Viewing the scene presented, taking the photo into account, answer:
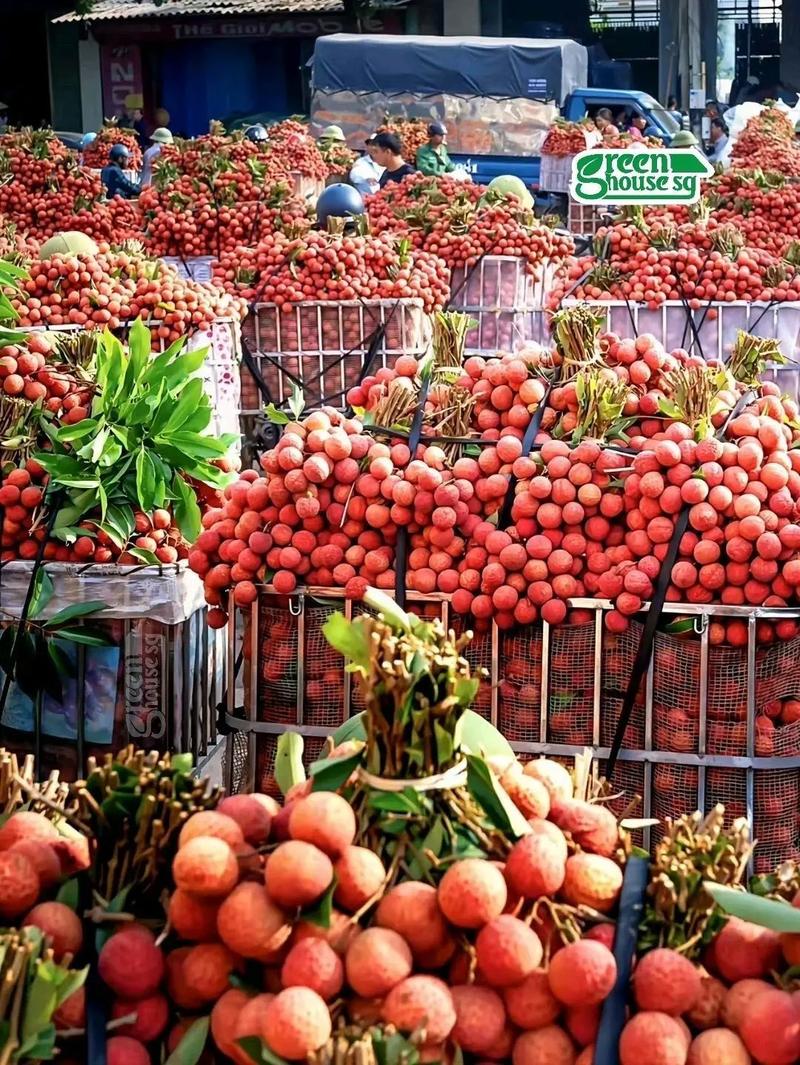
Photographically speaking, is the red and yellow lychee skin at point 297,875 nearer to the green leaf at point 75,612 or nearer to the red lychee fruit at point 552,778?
the red lychee fruit at point 552,778

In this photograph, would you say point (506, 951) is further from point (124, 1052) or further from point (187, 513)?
point (187, 513)

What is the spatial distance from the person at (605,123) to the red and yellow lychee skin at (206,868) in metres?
14.8

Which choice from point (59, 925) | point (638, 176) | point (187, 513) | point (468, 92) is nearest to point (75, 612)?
point (187, 513)

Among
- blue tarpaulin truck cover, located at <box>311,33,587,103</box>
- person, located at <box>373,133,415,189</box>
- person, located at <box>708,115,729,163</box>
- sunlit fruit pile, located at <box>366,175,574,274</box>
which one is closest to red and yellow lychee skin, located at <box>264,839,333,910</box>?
sunlit fruit pile, located at <box>366,175,574,274</box>

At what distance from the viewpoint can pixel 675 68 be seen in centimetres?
2295

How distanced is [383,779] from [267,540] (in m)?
1.60

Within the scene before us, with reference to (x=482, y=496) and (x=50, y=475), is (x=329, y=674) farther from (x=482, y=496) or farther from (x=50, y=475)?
(x=50, y=475)

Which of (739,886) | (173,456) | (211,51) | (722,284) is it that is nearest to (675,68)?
(211,51)

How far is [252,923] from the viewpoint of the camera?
1771mm

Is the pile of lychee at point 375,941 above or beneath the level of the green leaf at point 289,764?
beneath

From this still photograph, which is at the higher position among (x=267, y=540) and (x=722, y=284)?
(x=722, y=284)

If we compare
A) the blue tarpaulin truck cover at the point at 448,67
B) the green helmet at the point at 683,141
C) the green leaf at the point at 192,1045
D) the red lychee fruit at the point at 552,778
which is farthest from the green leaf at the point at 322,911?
the blue tarpaulin truck cover at the point at 448,67

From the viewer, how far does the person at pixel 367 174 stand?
11834 mm

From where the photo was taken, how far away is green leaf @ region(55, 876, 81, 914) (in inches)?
75.8
